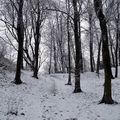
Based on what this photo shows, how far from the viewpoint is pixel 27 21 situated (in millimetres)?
22953

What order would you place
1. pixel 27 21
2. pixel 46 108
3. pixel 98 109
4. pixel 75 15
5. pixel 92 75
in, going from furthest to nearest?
pixel 92 75, pixel 27 21, pixel 75 15, pixel 46 108, pixel 98 109

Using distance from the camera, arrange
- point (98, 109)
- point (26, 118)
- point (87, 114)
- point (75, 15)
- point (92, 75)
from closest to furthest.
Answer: point (26, 118) → point (87, 114) → point (98, 109) → point (75, 15) → point (92, 75)

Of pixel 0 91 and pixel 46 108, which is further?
pixel 0 91

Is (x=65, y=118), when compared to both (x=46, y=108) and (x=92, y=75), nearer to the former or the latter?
(x=46, y=108)

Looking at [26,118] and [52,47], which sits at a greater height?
[52,47]

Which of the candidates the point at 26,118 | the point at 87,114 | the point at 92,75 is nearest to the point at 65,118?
the point at 87,114

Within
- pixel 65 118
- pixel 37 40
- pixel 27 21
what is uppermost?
pixel 27 21

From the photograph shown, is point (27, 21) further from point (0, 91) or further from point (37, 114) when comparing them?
point (37, 114)

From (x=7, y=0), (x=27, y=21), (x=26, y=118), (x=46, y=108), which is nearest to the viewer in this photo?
(x=26, y=118)

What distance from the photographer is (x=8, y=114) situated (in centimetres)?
730

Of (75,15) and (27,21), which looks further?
(27,21)

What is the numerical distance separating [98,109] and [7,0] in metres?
13.6

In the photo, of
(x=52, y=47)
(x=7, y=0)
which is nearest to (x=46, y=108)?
(x=7, y=0)

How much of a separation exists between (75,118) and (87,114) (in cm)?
68
